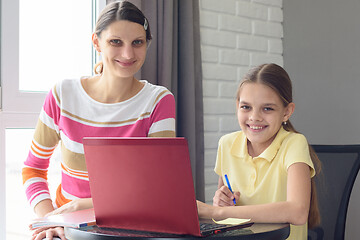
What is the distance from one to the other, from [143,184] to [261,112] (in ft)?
2.04

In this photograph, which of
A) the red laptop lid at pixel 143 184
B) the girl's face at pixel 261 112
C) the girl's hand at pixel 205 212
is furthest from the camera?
the girl's face at pixel 261 112

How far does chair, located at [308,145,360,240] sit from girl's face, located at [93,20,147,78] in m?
0.75

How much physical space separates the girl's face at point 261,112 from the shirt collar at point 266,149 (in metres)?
0.03

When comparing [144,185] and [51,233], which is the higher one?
[144,185]

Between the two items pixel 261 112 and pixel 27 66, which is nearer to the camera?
pixel 261 112

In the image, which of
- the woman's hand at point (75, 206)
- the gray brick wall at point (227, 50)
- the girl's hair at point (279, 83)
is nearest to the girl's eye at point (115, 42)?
the girl's hair at point (279, 83)

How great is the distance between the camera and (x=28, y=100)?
1.99m

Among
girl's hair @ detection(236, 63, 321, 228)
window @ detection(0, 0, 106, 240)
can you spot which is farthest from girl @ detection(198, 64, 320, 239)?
window @ detection(0, 0, 106, 240)

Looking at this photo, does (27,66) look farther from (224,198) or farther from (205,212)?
(205,212)

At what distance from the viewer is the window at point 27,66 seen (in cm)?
193

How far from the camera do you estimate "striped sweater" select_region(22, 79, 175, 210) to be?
5.10ft

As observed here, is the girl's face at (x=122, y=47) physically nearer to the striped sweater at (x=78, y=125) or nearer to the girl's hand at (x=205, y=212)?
the striped sweater at (x=78, y=125)

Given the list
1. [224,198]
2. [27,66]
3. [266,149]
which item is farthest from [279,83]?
[27,66]

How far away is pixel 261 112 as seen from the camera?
1427mm
